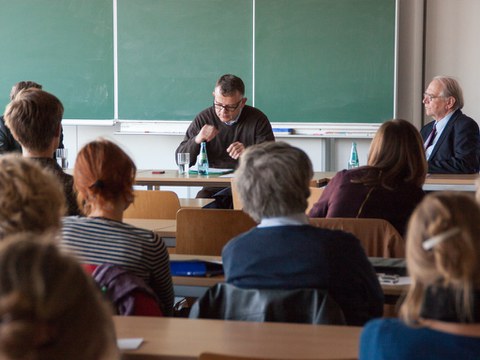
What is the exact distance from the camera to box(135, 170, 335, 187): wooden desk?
19.0ft

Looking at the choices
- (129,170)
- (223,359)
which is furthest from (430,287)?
(129,170)

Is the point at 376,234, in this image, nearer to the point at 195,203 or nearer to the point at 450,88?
the point at 195,203

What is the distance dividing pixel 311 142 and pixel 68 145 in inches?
99.4

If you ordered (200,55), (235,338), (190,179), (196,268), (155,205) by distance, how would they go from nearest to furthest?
1. (235,338)
2. (196,268)
3. (155,205)
4. (190,179)
5. (200,55)

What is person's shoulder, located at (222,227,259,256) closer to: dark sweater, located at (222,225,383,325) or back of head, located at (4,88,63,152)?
dark sweater, located at (222,225,383,325)

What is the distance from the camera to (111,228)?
2.65 metres

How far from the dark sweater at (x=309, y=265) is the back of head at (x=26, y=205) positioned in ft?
2.23

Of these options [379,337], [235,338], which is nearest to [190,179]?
[235,338]

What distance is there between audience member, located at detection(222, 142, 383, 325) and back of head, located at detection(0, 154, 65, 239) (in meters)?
0.68

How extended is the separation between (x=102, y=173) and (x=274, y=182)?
59 cm

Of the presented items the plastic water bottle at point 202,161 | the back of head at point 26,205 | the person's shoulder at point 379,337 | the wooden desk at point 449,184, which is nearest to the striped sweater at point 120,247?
the back of head at point 26,205

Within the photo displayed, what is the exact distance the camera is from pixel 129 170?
9.15ft

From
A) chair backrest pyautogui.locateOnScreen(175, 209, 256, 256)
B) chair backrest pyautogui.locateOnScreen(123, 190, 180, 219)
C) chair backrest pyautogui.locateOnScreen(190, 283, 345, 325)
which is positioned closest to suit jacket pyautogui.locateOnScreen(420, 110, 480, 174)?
chair backrest pyautogui.locateOnScreen(123, 190, 180, 219)

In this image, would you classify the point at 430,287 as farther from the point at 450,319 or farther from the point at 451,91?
the point at 451,91
